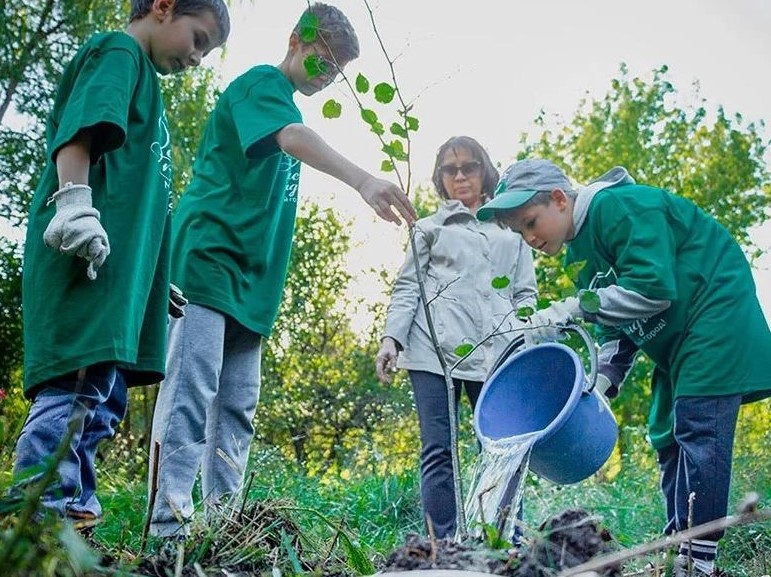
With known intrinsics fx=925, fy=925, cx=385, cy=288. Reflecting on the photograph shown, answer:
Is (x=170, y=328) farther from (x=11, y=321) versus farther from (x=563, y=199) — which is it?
(x=11, y=321)

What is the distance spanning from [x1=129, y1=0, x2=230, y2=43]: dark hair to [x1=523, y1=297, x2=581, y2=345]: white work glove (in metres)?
1.19

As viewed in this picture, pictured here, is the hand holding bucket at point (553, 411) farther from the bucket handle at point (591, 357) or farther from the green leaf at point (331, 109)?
the green leaf at point (331, 109)

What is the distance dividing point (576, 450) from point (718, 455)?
1.95 ft

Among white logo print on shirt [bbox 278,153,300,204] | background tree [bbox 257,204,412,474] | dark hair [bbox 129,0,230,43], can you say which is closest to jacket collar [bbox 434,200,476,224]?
white logo print on shirt [bbox 278,153,300,204]

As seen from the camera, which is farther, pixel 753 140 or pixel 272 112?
pixel 753 140

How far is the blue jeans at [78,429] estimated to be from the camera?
1747 mm

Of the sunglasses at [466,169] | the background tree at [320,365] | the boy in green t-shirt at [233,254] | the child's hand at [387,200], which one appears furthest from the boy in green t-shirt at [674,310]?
the background tree at [320,365]

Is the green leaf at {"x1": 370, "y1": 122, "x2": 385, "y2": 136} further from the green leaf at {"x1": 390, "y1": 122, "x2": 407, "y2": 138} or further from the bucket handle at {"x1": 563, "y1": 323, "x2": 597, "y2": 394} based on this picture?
the bucket handle at {"x1": 563, "y1": 323, "x2": 597, "y2": 394}

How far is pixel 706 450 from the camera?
106 inches

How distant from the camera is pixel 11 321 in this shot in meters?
7.74

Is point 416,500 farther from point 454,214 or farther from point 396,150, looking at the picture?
point 396,150

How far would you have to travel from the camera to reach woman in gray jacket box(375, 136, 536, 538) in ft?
10.2

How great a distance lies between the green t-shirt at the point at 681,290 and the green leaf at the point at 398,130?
1.18 m

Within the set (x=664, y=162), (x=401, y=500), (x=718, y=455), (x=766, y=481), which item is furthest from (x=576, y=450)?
(x=664, y=162)
